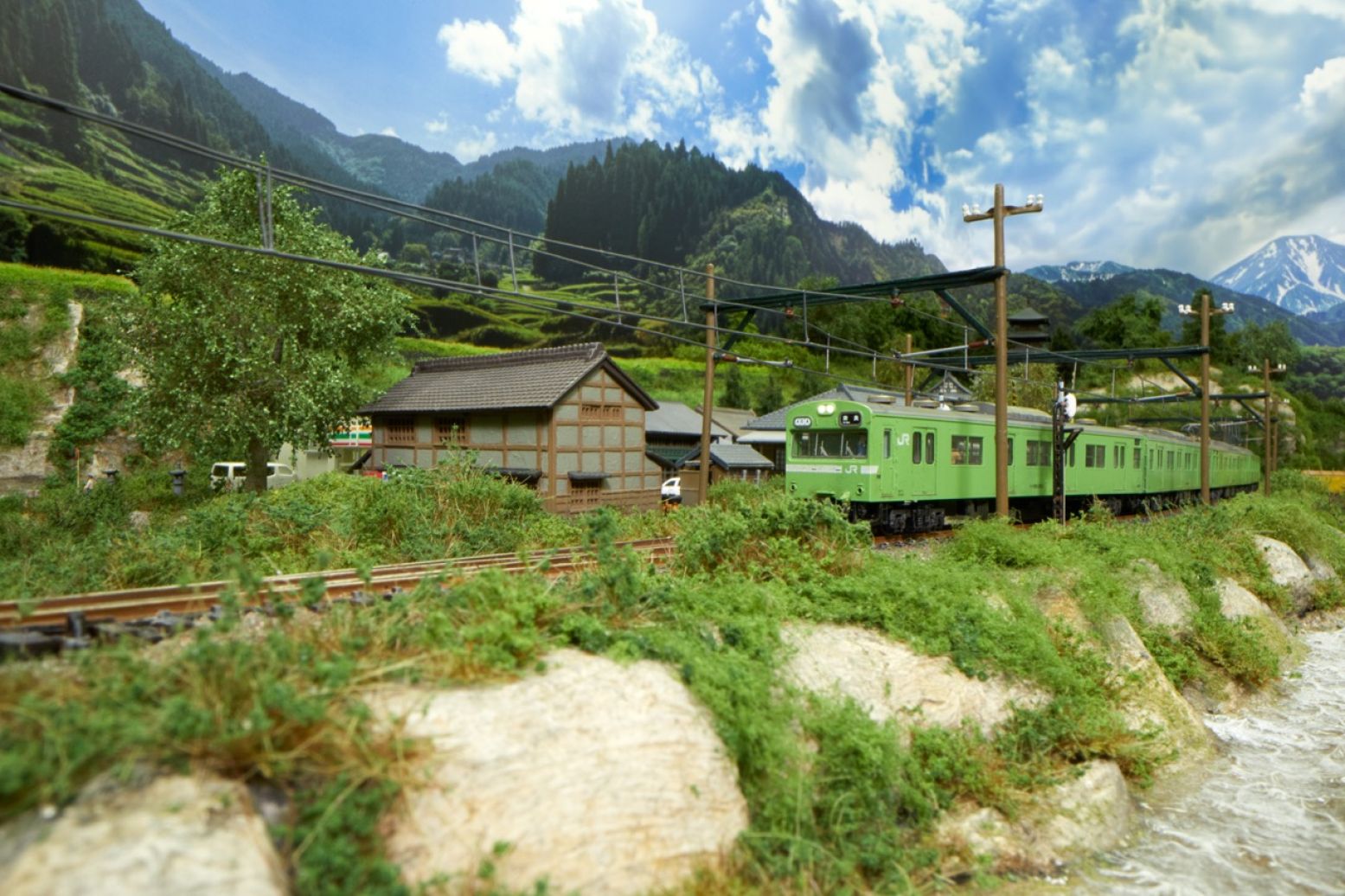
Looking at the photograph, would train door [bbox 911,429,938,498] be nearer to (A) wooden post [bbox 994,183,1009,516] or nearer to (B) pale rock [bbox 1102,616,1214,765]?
(A) wooden post [bbox 994,183,1009,516]

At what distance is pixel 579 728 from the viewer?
543 cm

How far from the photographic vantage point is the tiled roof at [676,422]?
3231 centimetres

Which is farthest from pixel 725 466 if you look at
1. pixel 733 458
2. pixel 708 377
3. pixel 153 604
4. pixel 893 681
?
pixel 153 604

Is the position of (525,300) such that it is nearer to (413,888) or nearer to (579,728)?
(579,728)

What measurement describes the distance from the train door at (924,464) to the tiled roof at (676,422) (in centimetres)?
1442

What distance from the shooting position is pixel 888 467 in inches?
642

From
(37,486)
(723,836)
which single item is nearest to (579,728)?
(723,836)

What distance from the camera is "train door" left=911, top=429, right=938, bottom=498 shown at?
16.9m

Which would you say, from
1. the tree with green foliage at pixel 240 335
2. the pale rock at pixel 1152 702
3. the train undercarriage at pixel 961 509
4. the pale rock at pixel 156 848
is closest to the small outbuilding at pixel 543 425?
the tree with green foliage at pixel 240 335

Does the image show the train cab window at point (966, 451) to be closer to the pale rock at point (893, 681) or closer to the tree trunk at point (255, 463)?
the pale rock at point (893, 681)

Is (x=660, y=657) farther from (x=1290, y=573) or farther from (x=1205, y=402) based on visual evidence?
(x=1205, y=402)

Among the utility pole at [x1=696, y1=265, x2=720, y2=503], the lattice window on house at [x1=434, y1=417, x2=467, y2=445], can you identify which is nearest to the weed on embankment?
the utility pole at [x1=696, y1=265, x2=720, y2=503]

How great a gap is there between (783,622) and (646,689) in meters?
2.44

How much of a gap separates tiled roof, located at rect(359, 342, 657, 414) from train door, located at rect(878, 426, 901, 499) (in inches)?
317
